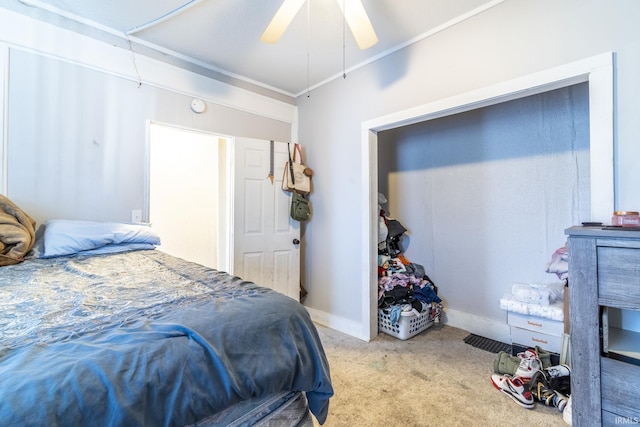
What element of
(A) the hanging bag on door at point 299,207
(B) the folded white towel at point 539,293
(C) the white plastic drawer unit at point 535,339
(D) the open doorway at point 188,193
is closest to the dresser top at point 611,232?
(B) the folded white towel at point 539,293

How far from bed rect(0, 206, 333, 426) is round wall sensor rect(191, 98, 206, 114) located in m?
1.82

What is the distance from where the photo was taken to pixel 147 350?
66cm

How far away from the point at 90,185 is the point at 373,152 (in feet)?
7.66

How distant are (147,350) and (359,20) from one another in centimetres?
181

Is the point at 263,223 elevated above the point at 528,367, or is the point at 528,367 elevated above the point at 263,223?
the point at 263,223

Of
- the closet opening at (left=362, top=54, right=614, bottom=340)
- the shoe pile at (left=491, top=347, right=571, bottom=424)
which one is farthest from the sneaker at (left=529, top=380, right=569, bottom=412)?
the closet opening at (left=362, top=54, right=614, bottom=340)

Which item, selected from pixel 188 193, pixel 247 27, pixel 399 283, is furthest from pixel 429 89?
pixel 188 193

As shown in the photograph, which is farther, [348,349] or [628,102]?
[348,349]

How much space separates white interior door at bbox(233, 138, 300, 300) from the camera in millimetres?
2877

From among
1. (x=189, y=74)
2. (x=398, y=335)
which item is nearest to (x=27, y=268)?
(x=189, y=74)

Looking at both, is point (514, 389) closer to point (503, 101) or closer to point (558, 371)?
point (558, 371)

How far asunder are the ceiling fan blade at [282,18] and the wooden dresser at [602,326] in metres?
1.76

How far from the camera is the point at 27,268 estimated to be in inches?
57.6

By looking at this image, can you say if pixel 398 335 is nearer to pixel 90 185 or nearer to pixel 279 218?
pixel 279 218
